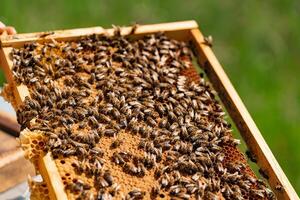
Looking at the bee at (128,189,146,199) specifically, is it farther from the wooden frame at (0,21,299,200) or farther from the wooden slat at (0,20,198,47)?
the wooden slat at (0,20,198,47)

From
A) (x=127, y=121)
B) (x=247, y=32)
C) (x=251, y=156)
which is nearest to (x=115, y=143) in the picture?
(x=127, y=121)

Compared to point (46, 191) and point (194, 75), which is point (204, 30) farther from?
point (46, 191)

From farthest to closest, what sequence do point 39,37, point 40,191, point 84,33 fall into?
point 84,33 < point 39,37 < point 40,191

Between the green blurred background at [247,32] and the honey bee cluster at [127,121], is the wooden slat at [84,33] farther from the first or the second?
the green blurred background at [247,32]

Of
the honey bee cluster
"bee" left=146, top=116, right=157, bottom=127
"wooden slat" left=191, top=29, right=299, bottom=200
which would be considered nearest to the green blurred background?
"wooden slat" left=191, top=29, right=299, bottom=200

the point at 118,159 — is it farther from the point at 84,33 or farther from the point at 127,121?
the point at 84,33

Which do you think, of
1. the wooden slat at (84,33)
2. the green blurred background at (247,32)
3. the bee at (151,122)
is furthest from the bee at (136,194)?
the green blurred background at (247,32)
